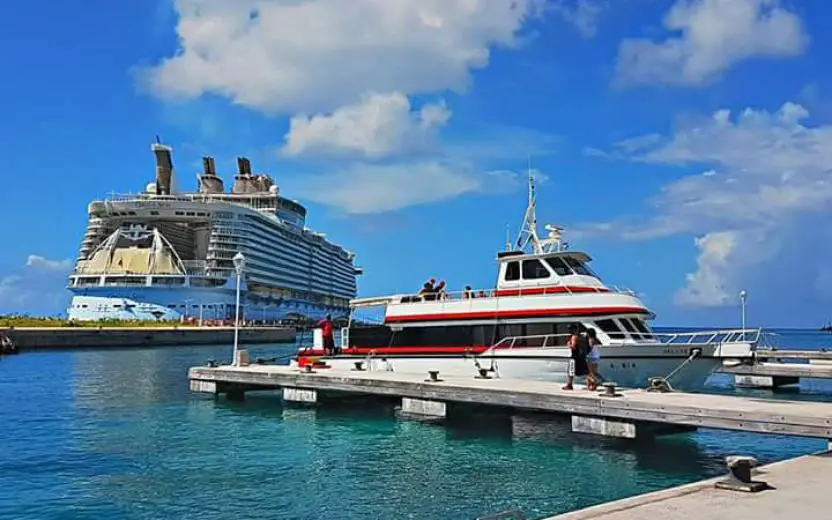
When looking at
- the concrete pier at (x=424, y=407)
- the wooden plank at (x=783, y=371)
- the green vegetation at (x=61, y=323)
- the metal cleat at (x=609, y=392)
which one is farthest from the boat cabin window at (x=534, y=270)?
the green vegetation at (x=61, y=323)

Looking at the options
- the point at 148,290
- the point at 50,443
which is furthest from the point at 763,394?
the point at 148,290

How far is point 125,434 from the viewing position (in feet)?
59.9

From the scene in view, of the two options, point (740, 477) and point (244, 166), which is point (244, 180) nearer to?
point (244, 166)

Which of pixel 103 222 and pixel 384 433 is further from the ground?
pixel 103 222

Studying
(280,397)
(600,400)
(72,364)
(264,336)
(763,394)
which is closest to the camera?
(600,400)

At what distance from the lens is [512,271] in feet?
74.5

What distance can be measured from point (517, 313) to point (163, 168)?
9921cm

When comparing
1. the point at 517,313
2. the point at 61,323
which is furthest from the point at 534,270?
the point at 61,323

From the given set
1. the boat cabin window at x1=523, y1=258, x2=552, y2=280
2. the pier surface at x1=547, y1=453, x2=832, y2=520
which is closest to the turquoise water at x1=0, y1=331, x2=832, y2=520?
the pier surface at x1=547, y1=453, x2=832, y2=520

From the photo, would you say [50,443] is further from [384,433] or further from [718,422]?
[718,422]

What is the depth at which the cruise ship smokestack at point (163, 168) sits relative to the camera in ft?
361

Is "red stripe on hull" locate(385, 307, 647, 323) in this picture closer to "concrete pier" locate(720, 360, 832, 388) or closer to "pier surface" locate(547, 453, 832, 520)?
"pier surface" locate(547, 453, 832, 520)

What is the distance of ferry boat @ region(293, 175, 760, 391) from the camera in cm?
2011

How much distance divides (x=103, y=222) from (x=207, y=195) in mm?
18858
